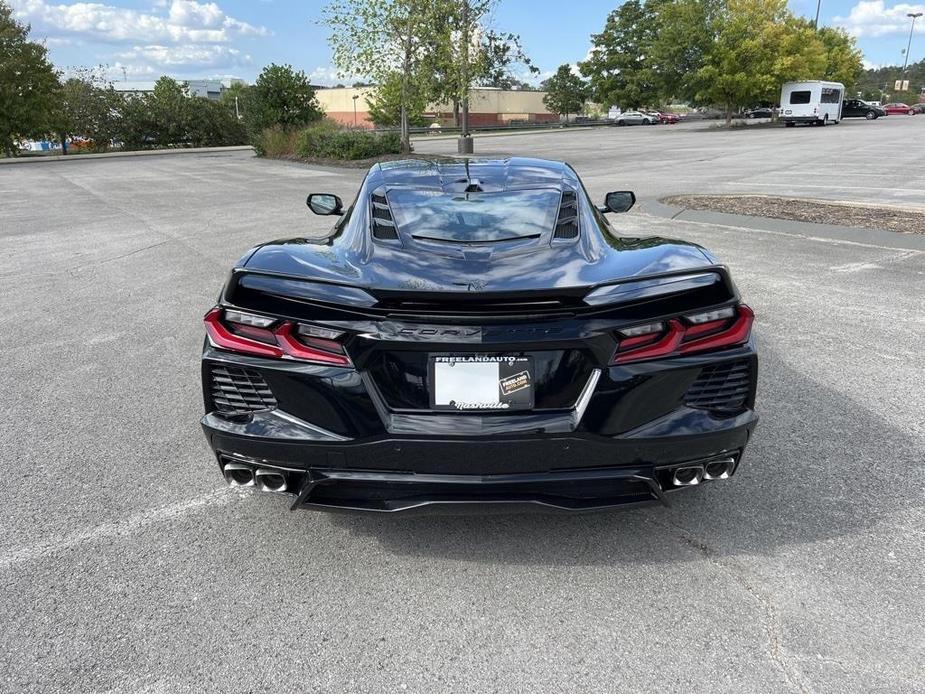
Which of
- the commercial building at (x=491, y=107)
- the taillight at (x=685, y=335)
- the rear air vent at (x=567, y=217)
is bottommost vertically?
the taillight at (x=685, y=335)

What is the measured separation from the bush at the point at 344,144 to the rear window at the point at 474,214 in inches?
861

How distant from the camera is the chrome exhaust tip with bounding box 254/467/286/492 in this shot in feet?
8.35

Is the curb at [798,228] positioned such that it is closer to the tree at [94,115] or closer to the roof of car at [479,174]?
the roof of car at [479,174]

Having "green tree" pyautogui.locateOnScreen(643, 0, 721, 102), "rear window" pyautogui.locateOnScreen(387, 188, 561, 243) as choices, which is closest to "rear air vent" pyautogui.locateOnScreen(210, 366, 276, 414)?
"rear window" pyautogui.locateOnScreen(387, 188, 561, 243)

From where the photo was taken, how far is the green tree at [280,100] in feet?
95.5

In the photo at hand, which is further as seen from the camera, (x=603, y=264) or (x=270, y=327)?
(x=603, y=264)

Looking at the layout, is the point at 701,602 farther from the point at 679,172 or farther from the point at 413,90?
the point at 413,90

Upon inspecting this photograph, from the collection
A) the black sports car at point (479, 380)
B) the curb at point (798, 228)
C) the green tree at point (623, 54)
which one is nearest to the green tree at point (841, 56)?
the green tree at point (623, 54)

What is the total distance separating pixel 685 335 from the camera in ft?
8.02

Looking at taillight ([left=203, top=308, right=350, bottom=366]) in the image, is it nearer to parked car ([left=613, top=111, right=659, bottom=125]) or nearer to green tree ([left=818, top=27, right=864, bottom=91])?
A: parked car ([left=613, top=111, right=659, bottom=125])

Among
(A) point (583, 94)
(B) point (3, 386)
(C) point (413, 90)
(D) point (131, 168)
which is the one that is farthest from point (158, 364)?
(A) point (583, 94)

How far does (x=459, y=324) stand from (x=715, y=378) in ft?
3.13

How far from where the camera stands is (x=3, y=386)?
4.66 meters

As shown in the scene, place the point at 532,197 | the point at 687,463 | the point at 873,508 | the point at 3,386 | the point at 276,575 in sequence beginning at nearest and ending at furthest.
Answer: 1. the point at 687,463
2. the point at 276,575
3. the point at 873,508
4. the point at 532,197
5. the point at 3,386
